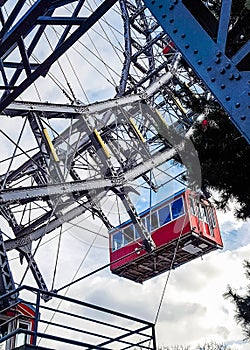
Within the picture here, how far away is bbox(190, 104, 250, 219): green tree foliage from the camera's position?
17.6ft

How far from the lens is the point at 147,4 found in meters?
3.31

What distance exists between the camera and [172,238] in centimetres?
1589

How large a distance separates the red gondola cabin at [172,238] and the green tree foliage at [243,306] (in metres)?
8.90

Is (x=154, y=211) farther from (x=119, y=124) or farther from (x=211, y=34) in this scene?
(x=211, y=34)

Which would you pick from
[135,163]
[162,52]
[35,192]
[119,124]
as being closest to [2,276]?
[35,192]

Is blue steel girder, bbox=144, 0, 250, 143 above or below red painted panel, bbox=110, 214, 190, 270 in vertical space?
below

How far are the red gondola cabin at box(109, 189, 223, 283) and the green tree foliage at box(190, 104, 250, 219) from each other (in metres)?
A: 9.32

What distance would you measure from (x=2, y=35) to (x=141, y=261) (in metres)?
12.2

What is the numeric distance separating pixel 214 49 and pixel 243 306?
4118mm

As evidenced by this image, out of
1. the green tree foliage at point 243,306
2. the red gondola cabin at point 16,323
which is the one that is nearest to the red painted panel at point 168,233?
the red gondola cabin at point 16,323

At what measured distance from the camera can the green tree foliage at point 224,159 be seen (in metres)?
5.37

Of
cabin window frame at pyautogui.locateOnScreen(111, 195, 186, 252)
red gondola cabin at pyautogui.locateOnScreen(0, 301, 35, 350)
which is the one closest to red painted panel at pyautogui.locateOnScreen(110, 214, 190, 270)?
cabin window frame at pyautogui.locateOnScreen(111, 195, 186, 252)

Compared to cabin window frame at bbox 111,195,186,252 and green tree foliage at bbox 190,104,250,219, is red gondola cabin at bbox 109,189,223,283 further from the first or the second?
green tree foliage at bbox 190,104,250,219

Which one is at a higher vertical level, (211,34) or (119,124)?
(119,124)
